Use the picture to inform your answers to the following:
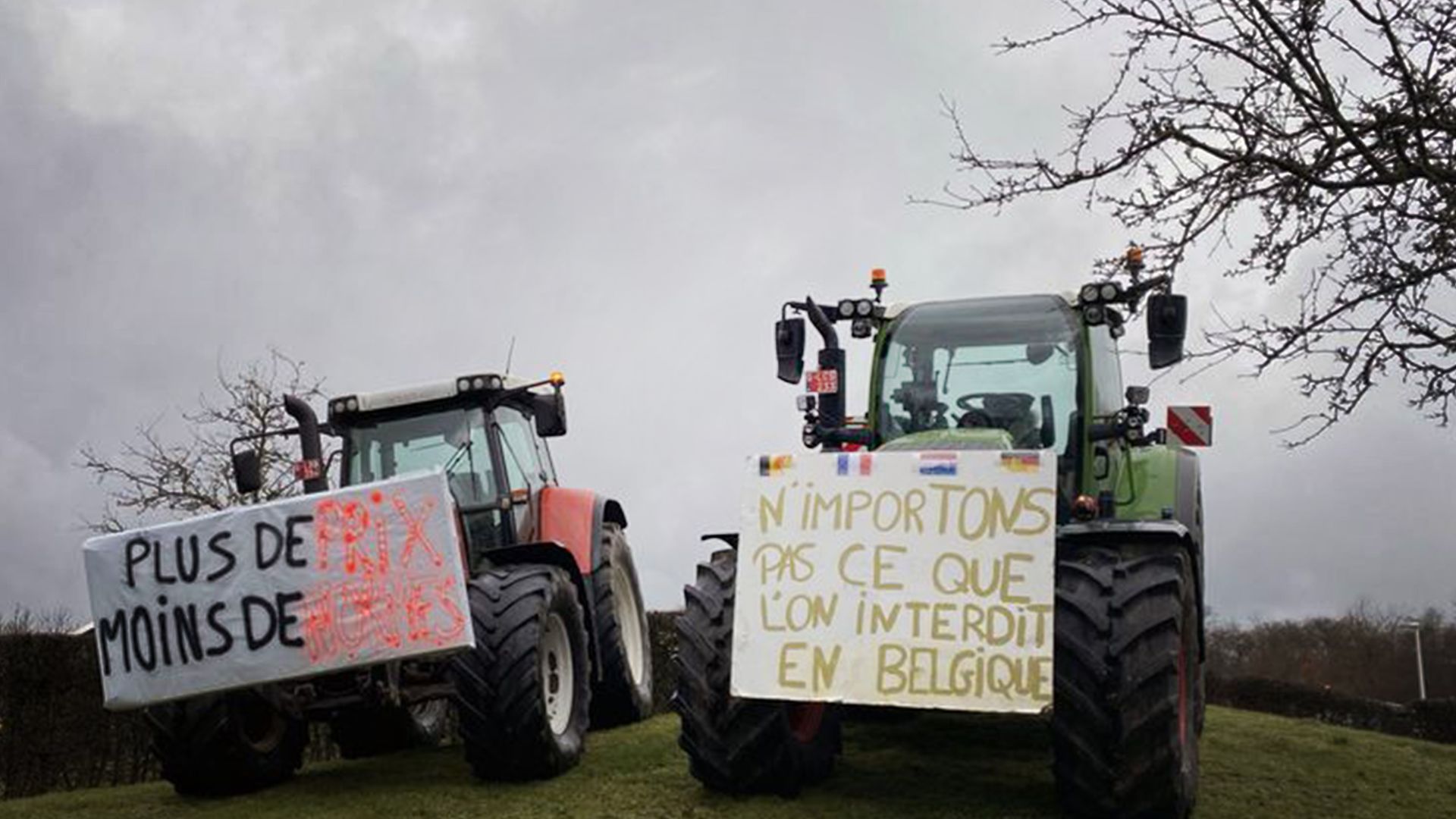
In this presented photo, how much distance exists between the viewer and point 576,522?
1118 centimetres

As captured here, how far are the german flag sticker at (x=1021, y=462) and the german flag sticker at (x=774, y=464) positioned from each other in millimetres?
1123

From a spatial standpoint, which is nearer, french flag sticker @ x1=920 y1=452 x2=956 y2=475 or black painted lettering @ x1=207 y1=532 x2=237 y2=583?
french flag sticker @ x1=920 y1=452 x2=956 y2=475

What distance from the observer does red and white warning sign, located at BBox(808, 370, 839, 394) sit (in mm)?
8547

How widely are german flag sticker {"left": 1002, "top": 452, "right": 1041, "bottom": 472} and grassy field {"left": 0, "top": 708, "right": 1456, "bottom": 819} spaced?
1.77 m

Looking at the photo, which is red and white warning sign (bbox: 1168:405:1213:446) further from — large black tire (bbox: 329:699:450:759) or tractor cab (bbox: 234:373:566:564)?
large black tire (bbox: 329:699:450:759)

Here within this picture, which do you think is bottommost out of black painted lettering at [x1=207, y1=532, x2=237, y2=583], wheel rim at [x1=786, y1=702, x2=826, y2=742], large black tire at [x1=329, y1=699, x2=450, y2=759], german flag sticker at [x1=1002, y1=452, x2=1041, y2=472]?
large black tire at [x1=329, y1=699, x2=450, y2=759]

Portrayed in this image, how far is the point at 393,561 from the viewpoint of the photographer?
8180 mm

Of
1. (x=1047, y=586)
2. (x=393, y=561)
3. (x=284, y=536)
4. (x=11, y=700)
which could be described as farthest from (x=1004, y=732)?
(x=11, y=700)

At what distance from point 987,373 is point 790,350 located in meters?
1.22

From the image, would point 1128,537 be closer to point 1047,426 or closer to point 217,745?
point 1047,426

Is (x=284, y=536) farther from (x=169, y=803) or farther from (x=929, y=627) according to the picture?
(x=929, y=627)

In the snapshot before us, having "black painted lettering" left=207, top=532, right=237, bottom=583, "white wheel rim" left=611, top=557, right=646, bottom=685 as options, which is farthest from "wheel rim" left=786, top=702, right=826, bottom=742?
"white wheel rim" left=611, top=557, right=646, bottom=685

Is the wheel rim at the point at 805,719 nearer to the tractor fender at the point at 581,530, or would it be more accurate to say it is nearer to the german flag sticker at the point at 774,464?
the german flag sticker at the point at 774,464

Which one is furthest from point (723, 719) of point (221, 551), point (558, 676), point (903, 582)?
Answer: point (221, 551)
